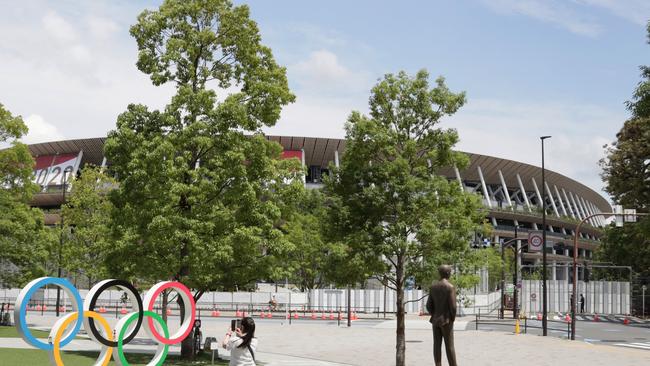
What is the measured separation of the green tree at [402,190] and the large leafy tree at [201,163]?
247cm

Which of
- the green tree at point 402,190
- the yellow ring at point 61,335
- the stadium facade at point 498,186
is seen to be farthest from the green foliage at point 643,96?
the stadium facade at point 498,186

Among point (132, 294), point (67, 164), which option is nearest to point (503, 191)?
point (67, 164)

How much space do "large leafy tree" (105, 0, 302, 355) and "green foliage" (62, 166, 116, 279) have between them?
19548mm

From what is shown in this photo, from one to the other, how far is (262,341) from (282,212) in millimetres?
9535

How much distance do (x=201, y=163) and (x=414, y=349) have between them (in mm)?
10974

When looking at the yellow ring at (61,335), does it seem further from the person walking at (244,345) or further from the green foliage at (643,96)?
the green foliage at (643,96)

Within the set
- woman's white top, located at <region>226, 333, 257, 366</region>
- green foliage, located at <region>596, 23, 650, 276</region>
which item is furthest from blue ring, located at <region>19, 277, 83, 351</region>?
green foliage, located at <region>596, 23, 650, 276</region>

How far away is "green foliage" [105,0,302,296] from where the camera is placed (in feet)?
70.5

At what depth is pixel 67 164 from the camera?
10288cm

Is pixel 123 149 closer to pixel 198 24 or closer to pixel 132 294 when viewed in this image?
pixel 198 24

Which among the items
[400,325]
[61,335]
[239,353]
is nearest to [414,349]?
[400,325]

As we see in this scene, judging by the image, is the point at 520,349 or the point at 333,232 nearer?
the point at 333,232

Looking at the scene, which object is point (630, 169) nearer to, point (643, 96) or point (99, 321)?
→ point (643, 96)

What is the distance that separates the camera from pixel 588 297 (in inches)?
2367
